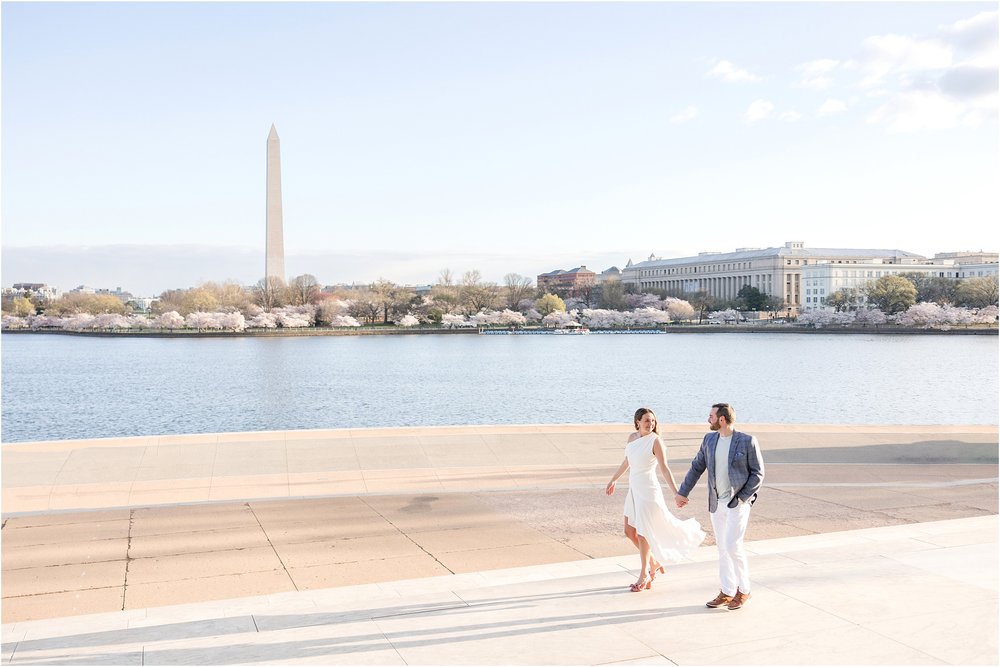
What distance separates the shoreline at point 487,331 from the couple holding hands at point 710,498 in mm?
132589

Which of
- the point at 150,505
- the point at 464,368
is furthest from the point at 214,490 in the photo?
the point at 464,368

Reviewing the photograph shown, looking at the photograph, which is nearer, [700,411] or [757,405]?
[700,411]

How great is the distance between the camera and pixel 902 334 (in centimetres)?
14325

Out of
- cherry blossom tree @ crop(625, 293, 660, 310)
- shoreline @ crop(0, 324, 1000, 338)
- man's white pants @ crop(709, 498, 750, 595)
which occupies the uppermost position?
cherry blossom tree @ crop(625, 293, 660, 310)

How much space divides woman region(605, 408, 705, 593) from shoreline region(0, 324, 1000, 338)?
133 meters

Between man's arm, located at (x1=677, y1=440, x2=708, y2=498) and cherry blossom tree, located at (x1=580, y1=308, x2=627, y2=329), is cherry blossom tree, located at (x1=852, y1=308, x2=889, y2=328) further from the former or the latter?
man's arm, located at (x1=677, y1=440, x2=708, y2=498)

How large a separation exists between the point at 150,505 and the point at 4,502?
2.29m

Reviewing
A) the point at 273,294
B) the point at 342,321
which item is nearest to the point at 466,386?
the point at 273,294

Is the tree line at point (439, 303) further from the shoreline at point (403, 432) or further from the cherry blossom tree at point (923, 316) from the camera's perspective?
the shoreline at point (403, 432)

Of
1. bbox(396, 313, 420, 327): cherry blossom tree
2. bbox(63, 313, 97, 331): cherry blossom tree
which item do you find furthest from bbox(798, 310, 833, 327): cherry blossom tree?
bbox(63, 313, 97, 331): cherry blossom tree

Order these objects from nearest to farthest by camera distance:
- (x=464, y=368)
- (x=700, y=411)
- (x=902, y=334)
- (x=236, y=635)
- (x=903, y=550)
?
(x=236, y=635), (x=903, y=550), (x=700, y=411), (x=464, y=368), (x=902, y=334)

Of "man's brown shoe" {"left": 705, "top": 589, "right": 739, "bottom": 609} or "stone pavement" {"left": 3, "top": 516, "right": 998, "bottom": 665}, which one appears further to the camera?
"man's brown shoe" {"left": 705, "top": 589, "right": 739, "bottom": 609}

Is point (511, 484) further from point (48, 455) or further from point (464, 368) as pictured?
point (464, 368)

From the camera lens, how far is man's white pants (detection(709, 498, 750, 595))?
7.78m
